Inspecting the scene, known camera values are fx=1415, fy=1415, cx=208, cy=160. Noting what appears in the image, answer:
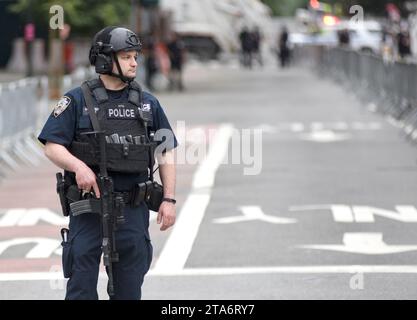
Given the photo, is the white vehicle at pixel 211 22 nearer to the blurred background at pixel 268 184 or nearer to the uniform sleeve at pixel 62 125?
the blurred background at pixel 268 184

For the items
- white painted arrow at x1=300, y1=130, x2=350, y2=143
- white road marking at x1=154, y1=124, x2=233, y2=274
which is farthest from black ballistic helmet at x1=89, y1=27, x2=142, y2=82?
white painted arrow at x1=300, y1=130, x2=350, y2=143

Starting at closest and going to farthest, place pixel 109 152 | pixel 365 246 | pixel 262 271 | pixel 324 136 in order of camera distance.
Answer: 1. pixel 109 152
2. pixel 262 271
3. pixel 365 246
4. pixel 324 136

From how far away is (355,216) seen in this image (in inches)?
566

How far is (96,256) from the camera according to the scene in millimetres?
7562

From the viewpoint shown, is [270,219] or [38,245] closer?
[38,245]

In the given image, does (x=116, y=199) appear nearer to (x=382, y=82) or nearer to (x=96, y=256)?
(x=96, y=256)

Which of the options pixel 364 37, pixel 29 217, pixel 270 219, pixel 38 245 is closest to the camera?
pixel 38 245

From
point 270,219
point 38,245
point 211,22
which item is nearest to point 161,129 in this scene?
point 38,245

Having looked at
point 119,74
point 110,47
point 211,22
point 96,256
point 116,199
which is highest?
point 110,47

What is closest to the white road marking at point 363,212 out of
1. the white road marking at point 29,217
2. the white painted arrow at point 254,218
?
the white painted arrow at point 254,218

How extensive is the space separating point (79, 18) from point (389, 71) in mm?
19957

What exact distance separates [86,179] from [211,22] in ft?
225

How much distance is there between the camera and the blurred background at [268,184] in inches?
424
